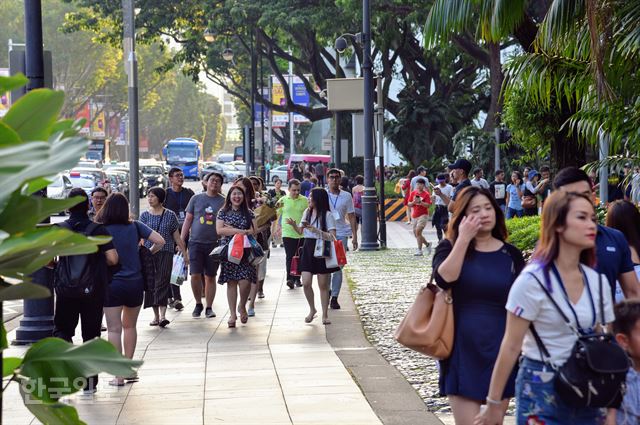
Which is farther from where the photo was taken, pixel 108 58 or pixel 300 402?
pixel 108 58

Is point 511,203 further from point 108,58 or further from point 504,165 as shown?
point 108,58

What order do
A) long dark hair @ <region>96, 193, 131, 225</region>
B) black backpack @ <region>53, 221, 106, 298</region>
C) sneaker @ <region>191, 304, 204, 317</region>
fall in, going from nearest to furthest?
black backpack @ <region>53, 221, 106, 298</region>, long dark hair @ <region>96, 193, 131, 225</region>, sneaker @ <region>191, 304, 204, 317</region>

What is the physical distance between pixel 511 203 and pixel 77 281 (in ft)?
64.8

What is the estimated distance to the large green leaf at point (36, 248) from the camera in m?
2.08

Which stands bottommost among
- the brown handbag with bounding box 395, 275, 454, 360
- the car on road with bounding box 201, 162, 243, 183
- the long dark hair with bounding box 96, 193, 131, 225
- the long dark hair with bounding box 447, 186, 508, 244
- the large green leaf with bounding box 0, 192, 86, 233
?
the car on road with bounding box 201, 162, 243, 183

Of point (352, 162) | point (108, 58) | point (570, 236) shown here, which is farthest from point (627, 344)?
point (108, 58)

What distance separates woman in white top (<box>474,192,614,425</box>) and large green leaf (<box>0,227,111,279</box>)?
2.41 m

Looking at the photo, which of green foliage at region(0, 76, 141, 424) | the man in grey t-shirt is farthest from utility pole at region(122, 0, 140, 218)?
green foliage at region(0, 76, 141, 424)

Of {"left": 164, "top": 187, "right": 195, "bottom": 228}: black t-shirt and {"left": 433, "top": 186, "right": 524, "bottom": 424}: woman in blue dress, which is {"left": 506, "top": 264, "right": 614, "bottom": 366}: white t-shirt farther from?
{"left": 164, "top": 187, "right": 195, "bottom": 228}: black t-shirt

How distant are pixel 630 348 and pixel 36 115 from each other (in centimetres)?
286

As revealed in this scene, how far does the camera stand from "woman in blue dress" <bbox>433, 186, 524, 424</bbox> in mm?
5062

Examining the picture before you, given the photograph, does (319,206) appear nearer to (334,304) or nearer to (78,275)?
(334,304)

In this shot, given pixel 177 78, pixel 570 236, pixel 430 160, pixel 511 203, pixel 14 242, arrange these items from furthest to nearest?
pixel 177 78 < pixel 430 160 < pixel 511 203 < pixel 570 236 < pixel 14 242

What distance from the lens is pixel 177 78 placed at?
423 ft
